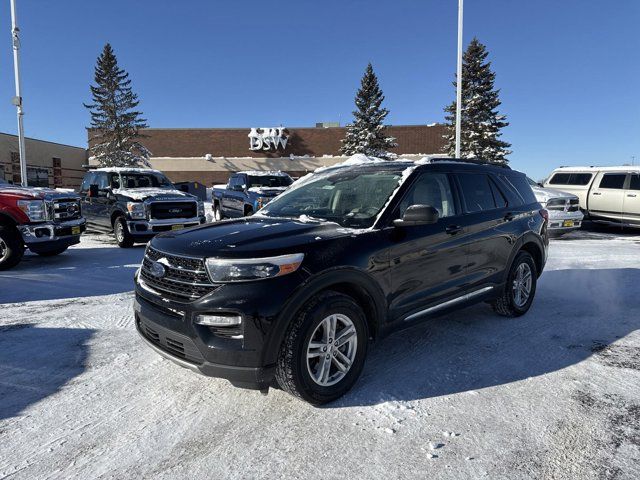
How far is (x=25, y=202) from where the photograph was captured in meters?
7.98

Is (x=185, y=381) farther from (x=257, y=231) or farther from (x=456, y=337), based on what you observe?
(x=456, y=337)

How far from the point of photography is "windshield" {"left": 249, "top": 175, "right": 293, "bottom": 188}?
15.5 meters

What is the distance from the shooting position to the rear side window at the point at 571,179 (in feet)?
49.4

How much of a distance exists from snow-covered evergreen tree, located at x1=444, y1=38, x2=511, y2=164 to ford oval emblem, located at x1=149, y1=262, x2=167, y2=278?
1300 inches

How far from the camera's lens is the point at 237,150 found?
1941 inches

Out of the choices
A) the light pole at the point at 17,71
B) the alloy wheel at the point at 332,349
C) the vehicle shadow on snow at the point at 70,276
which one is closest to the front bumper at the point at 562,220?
the vehicle shadow on snow at the point at 70,276

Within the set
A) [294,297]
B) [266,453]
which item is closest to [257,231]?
[294,297]

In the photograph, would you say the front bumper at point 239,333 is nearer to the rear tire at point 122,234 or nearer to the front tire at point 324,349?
the front tire at point 324,349


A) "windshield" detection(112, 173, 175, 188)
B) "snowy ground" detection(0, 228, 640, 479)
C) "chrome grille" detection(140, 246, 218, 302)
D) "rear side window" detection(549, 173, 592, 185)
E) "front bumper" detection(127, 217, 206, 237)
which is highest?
"rear side window" detection(549, 173, 592, 185)

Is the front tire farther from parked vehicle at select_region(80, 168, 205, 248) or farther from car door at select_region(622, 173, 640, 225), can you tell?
car door at select_region(622, 173, 640, 225)

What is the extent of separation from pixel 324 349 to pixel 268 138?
46.9m

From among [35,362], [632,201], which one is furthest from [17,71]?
[632,201]

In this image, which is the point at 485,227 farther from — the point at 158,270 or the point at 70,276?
the point at 70,276

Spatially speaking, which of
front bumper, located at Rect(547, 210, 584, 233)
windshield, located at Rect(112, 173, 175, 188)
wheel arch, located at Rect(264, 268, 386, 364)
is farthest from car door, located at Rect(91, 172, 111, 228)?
front bumper, located at Rect(547, 210, 584, 233)
